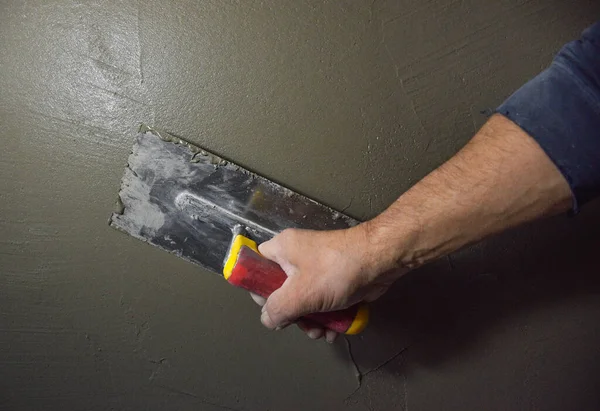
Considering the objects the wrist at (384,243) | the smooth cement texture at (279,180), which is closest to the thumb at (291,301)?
the wrist at (384,243)

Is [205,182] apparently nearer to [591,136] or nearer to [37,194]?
[37,194]

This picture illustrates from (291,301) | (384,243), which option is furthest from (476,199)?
(291,301)

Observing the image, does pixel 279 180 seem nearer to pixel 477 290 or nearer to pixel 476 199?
pixel 476 199

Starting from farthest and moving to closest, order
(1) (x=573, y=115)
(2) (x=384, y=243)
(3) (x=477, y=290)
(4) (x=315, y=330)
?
(3) (x=477, y=290), (4) (x=315, y=330), (2) (x=384, y=243), (1) (x=573, y=115)

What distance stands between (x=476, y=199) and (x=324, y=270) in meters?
0.36

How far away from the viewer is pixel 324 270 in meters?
0.98

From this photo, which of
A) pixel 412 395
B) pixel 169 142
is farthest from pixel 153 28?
pixel 412 395

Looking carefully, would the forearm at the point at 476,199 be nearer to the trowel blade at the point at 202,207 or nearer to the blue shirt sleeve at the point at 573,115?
the blue shirt sleeve at the point at 573,115

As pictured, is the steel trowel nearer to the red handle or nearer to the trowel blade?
the trowel blade

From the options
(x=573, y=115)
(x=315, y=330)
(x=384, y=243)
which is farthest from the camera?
(x=315, y=330)

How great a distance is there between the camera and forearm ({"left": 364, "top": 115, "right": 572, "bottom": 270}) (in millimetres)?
843

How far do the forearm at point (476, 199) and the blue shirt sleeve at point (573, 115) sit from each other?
2 centimetres

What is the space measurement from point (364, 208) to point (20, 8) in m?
1.08

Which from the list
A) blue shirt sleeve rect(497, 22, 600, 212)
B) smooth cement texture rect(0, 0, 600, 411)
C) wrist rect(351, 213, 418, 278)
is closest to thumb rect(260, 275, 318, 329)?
wrist rect(351, 213, 418, 278)
